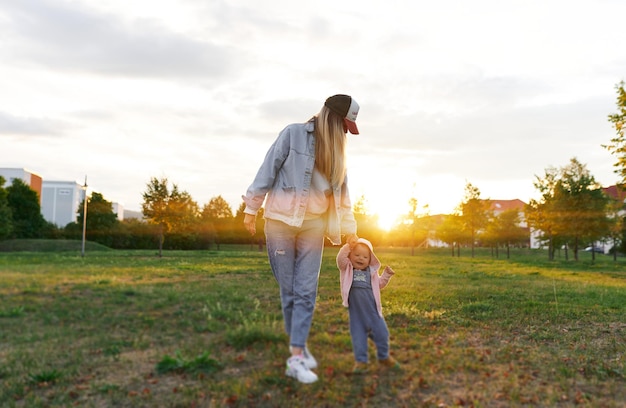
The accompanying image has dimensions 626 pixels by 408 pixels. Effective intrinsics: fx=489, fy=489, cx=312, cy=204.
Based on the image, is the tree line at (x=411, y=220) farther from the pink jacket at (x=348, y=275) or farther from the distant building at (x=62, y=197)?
the distant building at (x=62, y=197)

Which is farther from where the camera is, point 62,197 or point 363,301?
point 62,197

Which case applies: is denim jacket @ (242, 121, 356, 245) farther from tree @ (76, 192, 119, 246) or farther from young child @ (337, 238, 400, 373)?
tree @ (76, 192, 119, 246)

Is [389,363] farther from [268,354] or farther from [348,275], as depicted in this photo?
[268,354]

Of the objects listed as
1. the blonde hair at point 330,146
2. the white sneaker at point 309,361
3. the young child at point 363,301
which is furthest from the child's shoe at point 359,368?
the blonde hair at point 330,146

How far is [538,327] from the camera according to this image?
6.99 meters

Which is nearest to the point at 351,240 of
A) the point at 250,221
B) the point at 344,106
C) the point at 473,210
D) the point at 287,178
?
the point at 287,178

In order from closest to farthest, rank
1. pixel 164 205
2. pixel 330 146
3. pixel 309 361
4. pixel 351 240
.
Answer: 1. pixel 309 361
2. pixel 330 146
3. pixel 351 240
4. pixel 164 205

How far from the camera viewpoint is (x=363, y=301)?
4641mm

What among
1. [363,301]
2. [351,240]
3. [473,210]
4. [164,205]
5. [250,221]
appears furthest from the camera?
[473,210]

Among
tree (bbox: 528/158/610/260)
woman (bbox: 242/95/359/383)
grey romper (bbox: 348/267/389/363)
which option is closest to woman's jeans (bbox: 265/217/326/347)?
woman (bbox: 242/95/359/383)

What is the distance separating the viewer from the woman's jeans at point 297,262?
14.5 feet

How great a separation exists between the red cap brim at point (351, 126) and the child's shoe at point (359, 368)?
84.8 inches

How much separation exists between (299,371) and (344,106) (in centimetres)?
238

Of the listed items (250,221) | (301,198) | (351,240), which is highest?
(301,198)
